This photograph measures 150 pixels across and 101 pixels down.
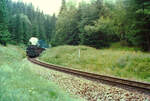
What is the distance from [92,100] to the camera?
445 centimetres

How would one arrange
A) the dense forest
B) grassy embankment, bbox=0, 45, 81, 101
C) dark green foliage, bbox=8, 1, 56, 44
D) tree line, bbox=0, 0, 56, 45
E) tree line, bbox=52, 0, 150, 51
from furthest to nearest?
dark green foliage, bbox=8, 1, 56, 44, tree line, bbox=0, 0, 56, 45, the dense forest, tree line, bbox=52, 0, 150, 51, grassy embankment, bbox=0, 45, 81, 101

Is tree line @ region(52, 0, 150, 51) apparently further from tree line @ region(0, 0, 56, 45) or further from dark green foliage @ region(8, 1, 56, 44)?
dark green foliage @ region(8, 1, 56, 44)

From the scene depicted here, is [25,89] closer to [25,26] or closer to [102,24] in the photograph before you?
[102,24]

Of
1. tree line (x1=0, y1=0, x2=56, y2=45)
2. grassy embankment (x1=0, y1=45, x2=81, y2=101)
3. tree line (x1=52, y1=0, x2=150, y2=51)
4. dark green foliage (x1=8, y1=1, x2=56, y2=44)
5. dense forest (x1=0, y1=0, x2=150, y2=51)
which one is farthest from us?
dark green foliage (x1=8, y1=1, x2=56, y2=44)

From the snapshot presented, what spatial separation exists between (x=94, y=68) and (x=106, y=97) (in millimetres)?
5507

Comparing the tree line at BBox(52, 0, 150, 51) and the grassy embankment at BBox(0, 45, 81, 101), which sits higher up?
the tree line at BBox(52, 0, 150, 51)

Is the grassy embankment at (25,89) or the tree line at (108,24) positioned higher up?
the tree line at (108,24)

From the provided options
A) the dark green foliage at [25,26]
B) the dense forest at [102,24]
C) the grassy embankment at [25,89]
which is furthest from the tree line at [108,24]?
the dark green foliage at [25,26]

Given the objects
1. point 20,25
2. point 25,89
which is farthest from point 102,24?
point 20,25

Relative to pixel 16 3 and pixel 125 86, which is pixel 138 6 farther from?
pixel 16 3

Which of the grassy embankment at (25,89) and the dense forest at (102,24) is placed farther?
the dense forest at (102,24)

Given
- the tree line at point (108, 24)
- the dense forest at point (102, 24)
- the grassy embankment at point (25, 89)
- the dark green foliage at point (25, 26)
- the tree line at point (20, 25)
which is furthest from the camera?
the dark green foliage at point (25, 26)

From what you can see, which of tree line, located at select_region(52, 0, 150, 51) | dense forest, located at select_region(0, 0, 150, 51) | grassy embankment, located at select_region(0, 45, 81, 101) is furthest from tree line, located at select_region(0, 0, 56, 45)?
grassy embankment, located at select_region(0, 45, 81, 101)

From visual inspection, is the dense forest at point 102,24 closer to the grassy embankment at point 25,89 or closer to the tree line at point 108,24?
the tree line at point 108,24
